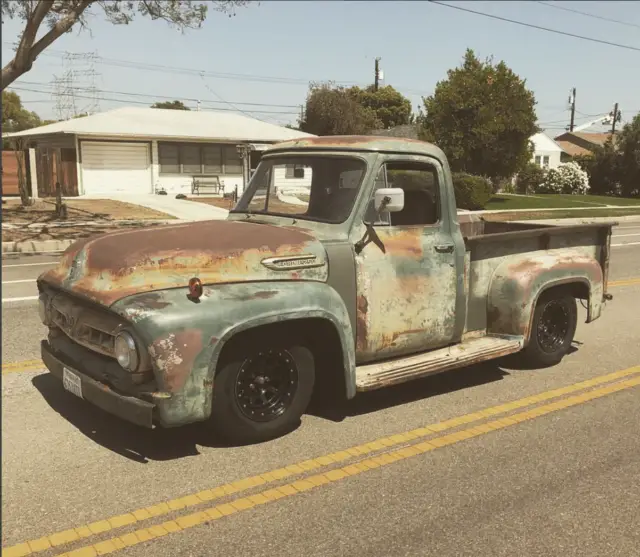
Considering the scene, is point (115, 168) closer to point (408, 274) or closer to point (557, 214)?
point (557, 214)

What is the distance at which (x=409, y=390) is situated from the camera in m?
5.62

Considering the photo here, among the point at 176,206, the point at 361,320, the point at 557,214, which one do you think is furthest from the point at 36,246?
the point at 557,214

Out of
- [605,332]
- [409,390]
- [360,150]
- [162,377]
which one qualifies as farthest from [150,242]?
[605,332]

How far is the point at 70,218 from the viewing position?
68.7 feet

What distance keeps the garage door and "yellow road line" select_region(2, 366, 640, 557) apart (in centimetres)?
2961

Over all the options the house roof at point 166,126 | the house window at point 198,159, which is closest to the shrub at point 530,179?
the house roof at point 166,126

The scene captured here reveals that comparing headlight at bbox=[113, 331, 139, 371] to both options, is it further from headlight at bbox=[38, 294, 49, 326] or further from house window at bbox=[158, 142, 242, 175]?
house window at bbox=[158, 142, 242, 175]

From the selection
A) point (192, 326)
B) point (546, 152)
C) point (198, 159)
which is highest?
point (546, 152)

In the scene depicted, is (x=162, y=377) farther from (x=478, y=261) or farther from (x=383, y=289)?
(x=478, y=261)

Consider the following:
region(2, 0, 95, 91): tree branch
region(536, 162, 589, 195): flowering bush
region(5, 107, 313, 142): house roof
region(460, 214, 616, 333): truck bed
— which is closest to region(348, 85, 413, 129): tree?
region(536, 162, 589, 195): flowering bush

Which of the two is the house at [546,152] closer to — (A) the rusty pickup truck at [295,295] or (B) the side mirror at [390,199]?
(A) the rusty pickup truck at [295,295]

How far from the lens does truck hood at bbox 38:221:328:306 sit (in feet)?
13.0

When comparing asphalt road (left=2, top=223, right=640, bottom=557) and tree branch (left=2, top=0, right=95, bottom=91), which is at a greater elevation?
tree branch (left=2, top=0, right=95, bottom=91)

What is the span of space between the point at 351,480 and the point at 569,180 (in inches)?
1717
